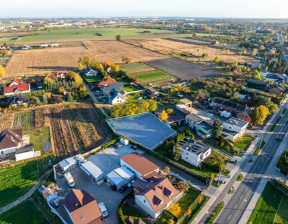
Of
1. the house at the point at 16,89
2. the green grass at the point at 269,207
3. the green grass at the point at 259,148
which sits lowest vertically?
the green grass at the point at 269,207

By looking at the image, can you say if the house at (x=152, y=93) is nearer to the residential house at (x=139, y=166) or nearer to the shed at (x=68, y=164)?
the residential house at (x=139, y=166)

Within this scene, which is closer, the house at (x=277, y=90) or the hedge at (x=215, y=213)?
the hedge at (x=215, y=213)

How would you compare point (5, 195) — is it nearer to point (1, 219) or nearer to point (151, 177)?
point (1, 219)

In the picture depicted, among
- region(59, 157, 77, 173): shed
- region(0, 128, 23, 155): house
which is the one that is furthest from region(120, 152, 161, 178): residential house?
region(0, 128, 23, 155): house

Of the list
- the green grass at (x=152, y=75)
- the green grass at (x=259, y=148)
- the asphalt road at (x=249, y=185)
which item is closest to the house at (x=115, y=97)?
the green grass at (x=152, y=75)

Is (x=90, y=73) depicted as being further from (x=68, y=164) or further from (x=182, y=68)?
(x=68, y=164)

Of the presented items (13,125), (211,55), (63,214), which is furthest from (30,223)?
(211,55)
